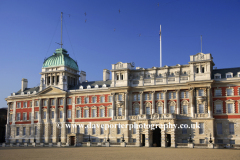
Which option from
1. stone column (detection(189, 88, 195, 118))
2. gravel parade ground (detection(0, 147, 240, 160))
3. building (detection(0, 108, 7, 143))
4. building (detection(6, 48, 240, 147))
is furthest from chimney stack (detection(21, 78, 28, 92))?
stone column (detection(189, 88, 195, 118))

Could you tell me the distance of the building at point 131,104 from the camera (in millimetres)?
70562

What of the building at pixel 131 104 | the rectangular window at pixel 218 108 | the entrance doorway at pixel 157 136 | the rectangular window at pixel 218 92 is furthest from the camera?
the entrance doorway at pixel 157 136

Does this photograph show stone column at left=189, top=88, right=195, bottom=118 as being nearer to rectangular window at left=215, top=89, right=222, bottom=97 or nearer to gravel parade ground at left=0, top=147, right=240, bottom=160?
rectangular window at left=215, top=89, right=222, bottom=97

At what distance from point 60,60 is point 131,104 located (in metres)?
26.9

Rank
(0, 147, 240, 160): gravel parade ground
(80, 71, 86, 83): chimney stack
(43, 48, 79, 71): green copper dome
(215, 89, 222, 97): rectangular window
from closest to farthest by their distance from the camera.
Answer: (0, 147, 240, 160): gravel parade ground
(215, 89, 222, 97): rectangular window
(43, 48, 79, 71): green copper dome
(80, 71, 86, 83): chimney stack

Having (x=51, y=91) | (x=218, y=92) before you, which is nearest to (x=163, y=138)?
(x=218, y=92)

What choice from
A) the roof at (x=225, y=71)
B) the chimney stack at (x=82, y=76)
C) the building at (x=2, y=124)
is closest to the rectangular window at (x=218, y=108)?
the roof at (x=225, y=71)

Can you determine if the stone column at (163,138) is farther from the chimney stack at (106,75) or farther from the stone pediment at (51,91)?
the stone pediment at (51,91)

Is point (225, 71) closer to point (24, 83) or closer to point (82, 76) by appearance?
point (82, 76)

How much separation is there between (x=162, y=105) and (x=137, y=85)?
831cm

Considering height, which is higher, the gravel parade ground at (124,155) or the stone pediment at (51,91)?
the stone pediment at (51,91)

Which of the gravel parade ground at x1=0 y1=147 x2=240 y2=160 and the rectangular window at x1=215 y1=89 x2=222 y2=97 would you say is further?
the rectangular window at x1=215 y1=89 x2=222 y2=97

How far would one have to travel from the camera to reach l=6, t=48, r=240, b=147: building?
232 ft

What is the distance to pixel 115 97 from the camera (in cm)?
8119
